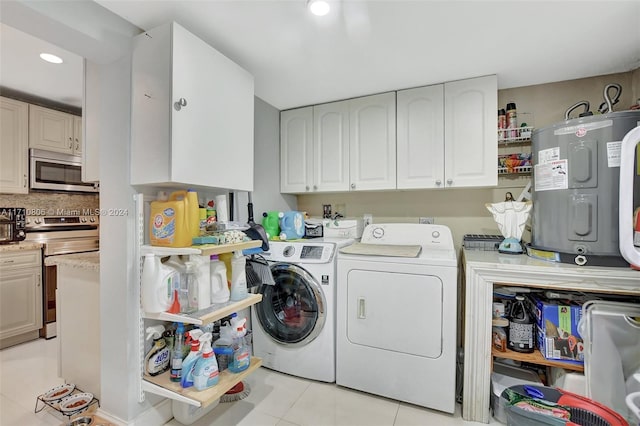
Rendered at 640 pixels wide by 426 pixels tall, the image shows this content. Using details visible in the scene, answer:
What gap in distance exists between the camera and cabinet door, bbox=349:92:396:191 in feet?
7.78

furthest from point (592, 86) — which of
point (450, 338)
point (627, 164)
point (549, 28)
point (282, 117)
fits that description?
point (282, 117)

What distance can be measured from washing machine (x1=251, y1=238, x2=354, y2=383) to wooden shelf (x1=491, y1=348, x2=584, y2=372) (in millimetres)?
1056

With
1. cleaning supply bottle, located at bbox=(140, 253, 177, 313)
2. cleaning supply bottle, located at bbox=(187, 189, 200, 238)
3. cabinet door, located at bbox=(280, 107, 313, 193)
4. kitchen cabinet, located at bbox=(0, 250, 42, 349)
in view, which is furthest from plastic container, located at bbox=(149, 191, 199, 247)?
kitchen cabinet, located at bbox=(0, 250, 42, 349)

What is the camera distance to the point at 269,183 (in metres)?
2.67

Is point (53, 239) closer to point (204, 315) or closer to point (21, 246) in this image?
point (21, 246)

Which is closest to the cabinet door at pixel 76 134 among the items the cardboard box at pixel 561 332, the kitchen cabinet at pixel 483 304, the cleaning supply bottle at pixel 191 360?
the cleaning supply bottle at pixel 191 360

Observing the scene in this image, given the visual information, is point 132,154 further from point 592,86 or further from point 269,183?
point 592,86

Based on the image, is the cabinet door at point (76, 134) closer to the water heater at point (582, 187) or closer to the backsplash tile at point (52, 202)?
the backsplash tile at point (52, 202)

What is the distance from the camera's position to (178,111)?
139 cm

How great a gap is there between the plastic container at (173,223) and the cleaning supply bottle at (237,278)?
311mm

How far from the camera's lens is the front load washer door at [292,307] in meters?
2.01

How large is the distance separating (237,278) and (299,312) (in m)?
0.66

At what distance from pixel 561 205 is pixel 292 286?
1.77 metres

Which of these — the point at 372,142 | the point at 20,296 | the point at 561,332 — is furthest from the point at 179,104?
the point at 20,296
